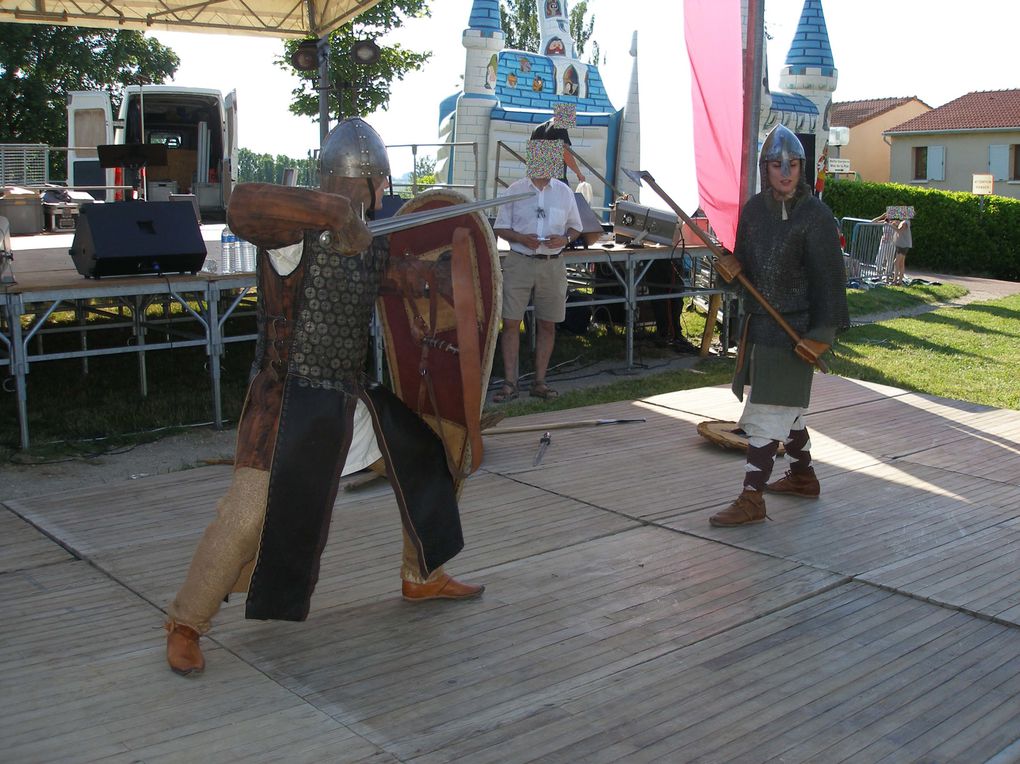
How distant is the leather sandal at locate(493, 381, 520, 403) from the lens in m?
7.23

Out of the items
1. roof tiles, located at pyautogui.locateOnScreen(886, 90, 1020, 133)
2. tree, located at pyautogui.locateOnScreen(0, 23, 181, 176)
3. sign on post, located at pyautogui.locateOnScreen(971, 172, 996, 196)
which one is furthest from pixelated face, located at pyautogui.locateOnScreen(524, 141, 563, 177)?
roof tiles, located at pyautogui.locateOnScreen(886, 90, 1020, 133)

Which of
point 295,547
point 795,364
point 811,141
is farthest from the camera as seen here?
point 811,141

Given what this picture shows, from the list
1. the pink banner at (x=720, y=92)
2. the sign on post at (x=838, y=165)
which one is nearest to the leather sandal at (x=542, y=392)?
the pink banner at (x=720, y=92)

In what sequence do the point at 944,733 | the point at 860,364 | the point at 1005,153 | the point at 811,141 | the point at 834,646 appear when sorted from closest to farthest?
the point at 944,733
the point at 834,646
the point at 860,364
the point at 811,141
the point at 1005,153

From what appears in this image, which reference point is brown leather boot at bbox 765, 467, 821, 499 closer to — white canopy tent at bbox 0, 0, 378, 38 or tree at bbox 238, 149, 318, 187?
white canopy tent at bbox 0, 0, 378, 38

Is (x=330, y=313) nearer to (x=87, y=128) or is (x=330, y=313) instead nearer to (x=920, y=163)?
(x=87, y=128)

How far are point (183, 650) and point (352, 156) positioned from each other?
58.8 inches

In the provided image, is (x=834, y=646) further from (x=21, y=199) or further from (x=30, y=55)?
(x=30, y=55)

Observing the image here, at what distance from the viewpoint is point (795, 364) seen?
14.0 feet

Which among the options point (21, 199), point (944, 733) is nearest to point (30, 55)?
point (21, 199)

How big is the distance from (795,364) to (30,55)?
2851 centimetres

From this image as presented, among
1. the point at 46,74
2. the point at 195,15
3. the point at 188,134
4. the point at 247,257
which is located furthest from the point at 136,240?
the point at 46,74

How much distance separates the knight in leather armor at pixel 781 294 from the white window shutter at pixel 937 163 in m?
36.7

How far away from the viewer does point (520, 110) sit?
50.5 ft
